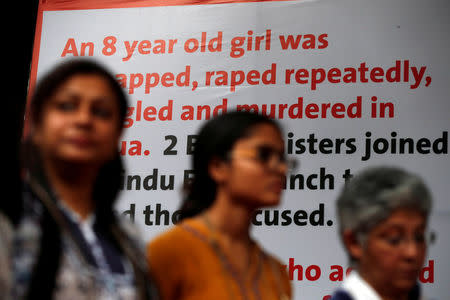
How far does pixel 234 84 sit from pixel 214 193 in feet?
6.80

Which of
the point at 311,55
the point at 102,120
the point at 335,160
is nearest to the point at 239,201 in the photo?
the point at 102,120

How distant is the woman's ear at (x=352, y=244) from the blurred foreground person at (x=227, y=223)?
0.26 metres

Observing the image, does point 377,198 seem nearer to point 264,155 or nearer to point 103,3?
point 264,155

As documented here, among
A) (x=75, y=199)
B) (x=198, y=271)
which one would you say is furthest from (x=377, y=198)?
(x=75, y=199)

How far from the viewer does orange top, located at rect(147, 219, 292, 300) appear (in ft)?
6.91

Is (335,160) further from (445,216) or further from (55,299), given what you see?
(55,299)

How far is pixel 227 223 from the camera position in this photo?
226 cm

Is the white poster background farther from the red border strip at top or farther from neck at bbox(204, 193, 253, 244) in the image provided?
neck at bbox(204, 193, 253, 244)

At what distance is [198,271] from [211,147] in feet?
1.44

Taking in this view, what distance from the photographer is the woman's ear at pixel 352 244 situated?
6.88ft

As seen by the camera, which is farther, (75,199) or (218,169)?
(218,169)

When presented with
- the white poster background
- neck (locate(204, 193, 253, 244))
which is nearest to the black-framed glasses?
neck (locate(204, 193, 253, 244))

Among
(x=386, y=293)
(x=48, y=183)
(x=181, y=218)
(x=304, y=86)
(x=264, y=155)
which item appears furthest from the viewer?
(x=304, y=86)

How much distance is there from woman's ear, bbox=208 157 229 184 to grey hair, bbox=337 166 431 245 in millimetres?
403
